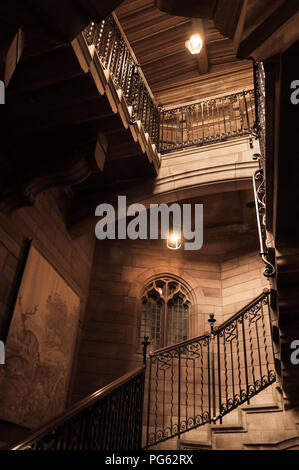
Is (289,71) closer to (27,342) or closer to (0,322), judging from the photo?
(0,322)

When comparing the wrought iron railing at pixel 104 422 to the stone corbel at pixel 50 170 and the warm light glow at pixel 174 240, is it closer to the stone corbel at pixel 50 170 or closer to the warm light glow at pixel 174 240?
the stone corbel at pixel 50 170

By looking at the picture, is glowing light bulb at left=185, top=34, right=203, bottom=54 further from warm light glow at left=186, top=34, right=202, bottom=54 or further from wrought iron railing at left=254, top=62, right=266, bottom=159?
wrought iron railing at left=254, top=62, right=266, bottom=159

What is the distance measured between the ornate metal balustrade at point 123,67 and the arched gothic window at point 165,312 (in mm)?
2821

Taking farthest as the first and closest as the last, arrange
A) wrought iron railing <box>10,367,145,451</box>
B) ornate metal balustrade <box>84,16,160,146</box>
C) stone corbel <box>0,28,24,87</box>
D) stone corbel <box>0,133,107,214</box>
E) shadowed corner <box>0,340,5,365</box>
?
Answer: ornate metal balustrade <box>84,16,160,146</box>, stone corbel <box>0,133,107,214</box>, shadowed corner <box>0,340,5,365</box>, wrought iron railing <box>10,367,145,451</box>, stone corbel <box>0,28,24,87</box>

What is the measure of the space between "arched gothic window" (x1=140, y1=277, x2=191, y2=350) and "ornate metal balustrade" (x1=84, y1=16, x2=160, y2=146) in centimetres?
282

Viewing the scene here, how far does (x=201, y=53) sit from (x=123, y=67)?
328 cm

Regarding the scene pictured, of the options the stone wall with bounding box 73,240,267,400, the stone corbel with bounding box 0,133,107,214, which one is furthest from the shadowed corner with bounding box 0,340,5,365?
the stone wall with bounding box 73,240,267,400

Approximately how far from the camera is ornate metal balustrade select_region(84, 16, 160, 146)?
15.9 feet

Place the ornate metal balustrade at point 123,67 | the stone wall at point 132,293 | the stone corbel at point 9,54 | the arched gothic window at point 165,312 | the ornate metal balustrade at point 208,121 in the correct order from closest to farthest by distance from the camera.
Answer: the stone corbel at point 9,54, the ornate metal balustrade at point 123,67, the ornate metal balustrade at point 208,121, the stone wall at point 132,293, the arched gothic window at point 165,312

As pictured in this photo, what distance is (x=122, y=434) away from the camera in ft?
12.3

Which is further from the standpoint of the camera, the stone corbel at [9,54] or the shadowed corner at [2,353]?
the shadowed corner at [2,353]

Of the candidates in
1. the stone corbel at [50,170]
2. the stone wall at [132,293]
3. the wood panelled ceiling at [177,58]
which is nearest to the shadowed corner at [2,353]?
the stone corbel at [50,170]

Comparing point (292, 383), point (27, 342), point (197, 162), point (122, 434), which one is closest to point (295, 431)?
point (292, 383)

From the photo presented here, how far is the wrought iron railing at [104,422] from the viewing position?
2742 mm
